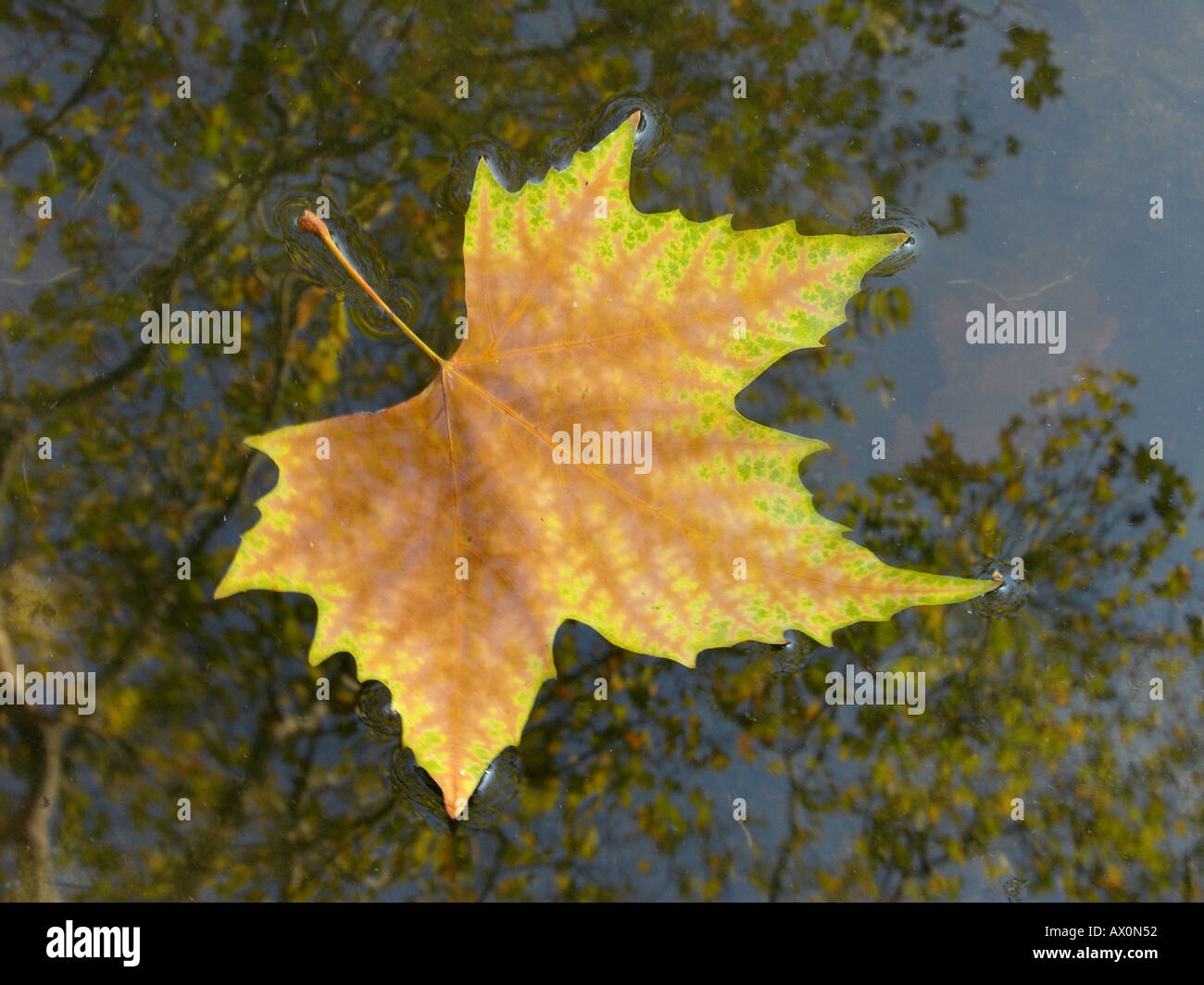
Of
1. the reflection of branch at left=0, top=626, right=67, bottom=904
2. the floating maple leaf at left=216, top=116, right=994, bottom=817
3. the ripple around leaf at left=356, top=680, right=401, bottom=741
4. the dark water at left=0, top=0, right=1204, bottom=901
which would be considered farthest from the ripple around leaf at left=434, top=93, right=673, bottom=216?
the reflection of branch at left=0, top=626, right=67, bottom=904

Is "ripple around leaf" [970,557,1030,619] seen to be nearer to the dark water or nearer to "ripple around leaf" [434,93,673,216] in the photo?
the dark water

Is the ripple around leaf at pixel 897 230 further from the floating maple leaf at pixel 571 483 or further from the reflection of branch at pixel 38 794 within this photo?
the reflection of branch at pixel 38 794

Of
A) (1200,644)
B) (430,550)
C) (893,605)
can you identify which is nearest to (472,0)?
(430,550)

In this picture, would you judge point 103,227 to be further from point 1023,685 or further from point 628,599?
point 1023,685

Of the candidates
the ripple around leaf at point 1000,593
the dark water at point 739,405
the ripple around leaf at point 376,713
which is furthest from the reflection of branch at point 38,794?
the ripple around leaf at point 1000,593

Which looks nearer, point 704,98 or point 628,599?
point 628,599
